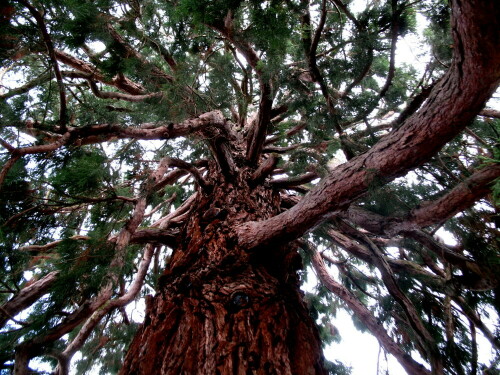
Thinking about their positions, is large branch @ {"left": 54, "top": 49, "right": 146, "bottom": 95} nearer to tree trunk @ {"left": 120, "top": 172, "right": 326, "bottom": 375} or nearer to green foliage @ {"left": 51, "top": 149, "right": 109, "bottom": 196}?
green foliage @ {"left": 51, "top": 149, "right": 109, "bottom": 196}

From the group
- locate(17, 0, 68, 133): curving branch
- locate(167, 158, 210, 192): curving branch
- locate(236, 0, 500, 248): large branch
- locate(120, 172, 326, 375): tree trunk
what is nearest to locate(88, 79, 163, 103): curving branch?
locate(167, 158, 210, 192): curving branch

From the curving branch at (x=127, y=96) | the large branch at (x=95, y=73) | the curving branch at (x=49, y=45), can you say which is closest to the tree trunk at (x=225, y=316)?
the curving branch at (x=49, y=45)

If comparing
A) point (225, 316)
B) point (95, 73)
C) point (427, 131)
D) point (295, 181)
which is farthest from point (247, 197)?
point (95, 73)

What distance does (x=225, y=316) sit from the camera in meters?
1.47

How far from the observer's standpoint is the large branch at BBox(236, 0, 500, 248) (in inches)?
37.2

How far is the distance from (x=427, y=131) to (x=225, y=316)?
135cm

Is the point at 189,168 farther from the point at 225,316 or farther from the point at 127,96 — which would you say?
the point at 127,96

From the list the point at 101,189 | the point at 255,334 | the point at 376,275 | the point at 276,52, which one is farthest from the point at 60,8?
the point at 376,275

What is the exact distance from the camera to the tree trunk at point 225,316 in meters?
1.29

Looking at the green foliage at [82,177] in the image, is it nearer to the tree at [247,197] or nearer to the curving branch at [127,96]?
the tree at [247,197]

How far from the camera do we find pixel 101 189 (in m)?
1.87

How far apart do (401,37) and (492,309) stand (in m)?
2.21

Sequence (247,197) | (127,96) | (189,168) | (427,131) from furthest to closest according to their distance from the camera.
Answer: (127,96), (247,197), (189,168), (427,131)

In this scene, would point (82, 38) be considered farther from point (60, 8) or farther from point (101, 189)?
point (101, 189)
